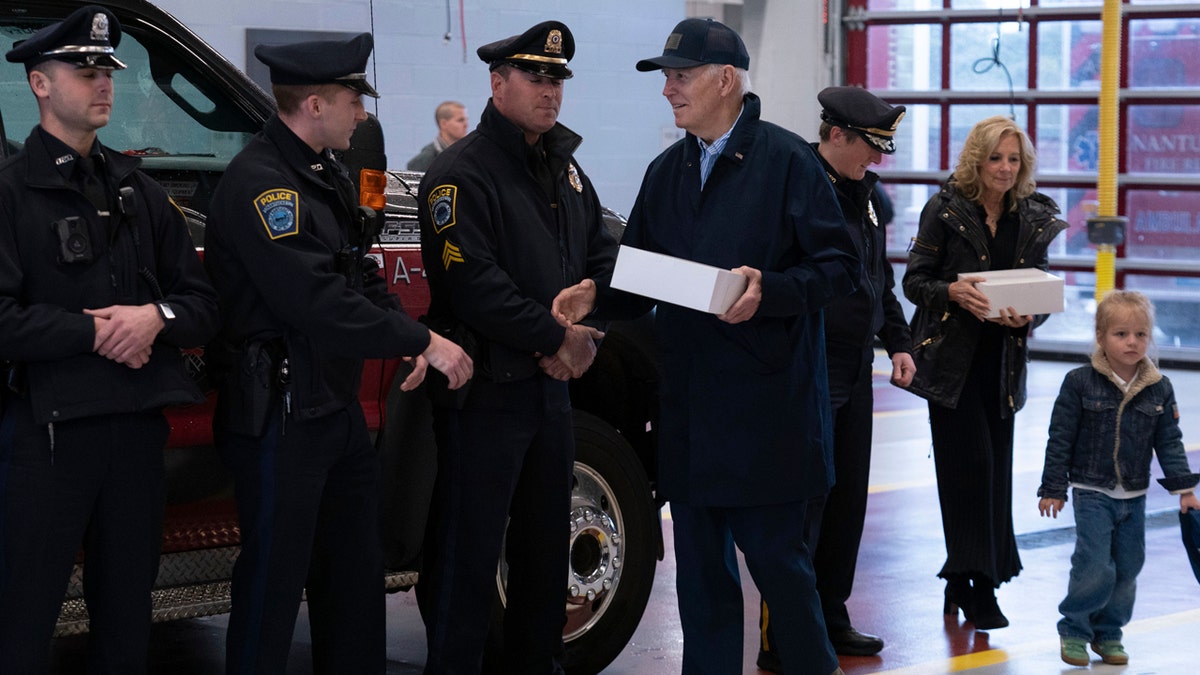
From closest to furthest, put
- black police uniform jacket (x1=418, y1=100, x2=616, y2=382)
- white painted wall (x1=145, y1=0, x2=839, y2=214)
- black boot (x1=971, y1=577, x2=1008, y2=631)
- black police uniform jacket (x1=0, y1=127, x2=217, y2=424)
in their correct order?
black police uniform jacket (x1=0, y1=127, x2=217, y2=424) < black police uniform jacket (x1=418, y1=100, x2=616, y2=382) < black boot (x1=971, y1=577, x2=1008, y2=631) < white painted wall (x1=145, y1=0, x2=839, y2=214)

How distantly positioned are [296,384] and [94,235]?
1.87 feet

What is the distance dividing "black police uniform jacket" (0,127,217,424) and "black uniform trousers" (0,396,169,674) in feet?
0.25

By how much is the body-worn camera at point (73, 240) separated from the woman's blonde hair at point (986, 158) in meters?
3.06

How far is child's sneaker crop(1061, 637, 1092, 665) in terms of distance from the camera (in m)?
4.99

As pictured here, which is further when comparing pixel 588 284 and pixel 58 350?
pixel 588 284

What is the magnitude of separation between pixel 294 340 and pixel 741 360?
1082 mm

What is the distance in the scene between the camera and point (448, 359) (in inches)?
151

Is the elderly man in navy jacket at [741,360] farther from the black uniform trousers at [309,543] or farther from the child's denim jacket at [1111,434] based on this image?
the child's denim jacket at [1111,434]

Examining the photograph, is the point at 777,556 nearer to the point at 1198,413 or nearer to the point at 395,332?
the point at 395,332

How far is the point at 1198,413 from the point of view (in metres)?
10.2

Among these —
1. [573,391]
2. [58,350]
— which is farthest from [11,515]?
[573,391]

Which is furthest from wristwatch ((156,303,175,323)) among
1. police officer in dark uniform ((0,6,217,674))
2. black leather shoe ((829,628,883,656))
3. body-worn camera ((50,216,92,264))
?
black leather shoe ((829,628,883,656))

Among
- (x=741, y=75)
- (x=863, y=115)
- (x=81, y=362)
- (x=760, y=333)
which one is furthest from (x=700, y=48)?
(x=81, y=362)

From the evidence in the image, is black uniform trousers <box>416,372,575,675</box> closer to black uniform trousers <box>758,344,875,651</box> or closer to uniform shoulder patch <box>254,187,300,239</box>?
uniform shoulder patch <box>254,187,300,239</box>
